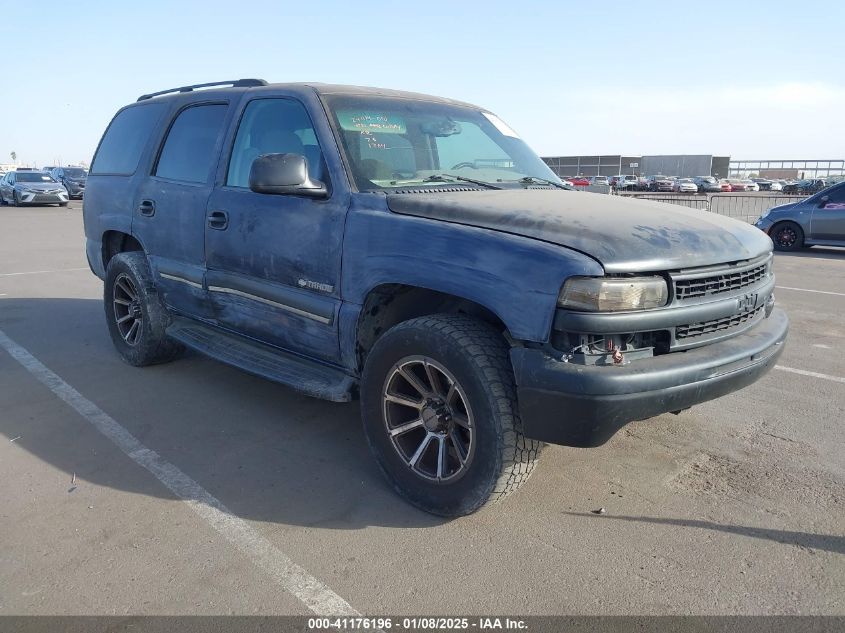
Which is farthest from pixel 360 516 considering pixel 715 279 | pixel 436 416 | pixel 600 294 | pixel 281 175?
pixel 715 279

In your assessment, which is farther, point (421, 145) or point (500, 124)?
point (500, 124)

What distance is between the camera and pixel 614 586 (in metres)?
2.64

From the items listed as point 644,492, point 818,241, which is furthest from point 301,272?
point 818,241

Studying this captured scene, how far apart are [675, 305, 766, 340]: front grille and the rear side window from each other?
4252 millimetres

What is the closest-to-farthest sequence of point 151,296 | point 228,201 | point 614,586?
point 614,586 < point 228,201 < point 151,296

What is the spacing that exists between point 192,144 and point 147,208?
0.65 m

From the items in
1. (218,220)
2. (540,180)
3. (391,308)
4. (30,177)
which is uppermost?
(30,177)

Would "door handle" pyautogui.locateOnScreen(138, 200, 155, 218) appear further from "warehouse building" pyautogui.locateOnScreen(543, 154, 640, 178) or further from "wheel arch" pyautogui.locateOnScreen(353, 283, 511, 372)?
"warehouse building" pyautogui.locateOnScreen(543, 154, 640, 178)

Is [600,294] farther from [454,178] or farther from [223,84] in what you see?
[223,84]

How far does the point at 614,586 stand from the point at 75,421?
340 cm

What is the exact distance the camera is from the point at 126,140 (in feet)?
18.4

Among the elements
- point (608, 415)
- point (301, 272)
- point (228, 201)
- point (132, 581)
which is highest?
point (228, 201)

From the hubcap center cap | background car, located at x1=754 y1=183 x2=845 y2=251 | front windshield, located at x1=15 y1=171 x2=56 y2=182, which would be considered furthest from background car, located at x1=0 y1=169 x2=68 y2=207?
the hubcap center cap

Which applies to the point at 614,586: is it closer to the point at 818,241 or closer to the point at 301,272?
the point at 301,272
